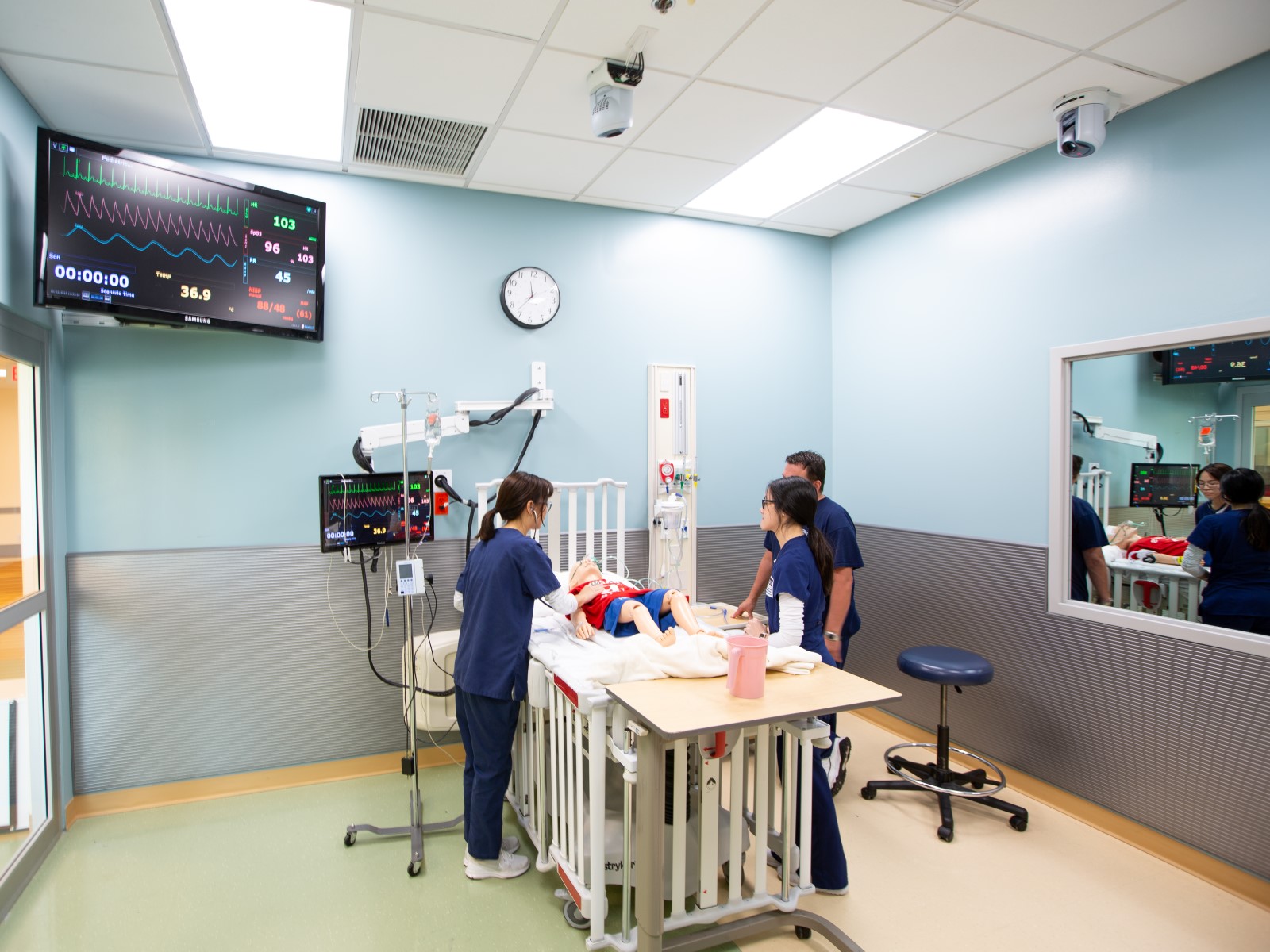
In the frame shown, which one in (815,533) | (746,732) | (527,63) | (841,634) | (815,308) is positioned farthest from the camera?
(815,308)

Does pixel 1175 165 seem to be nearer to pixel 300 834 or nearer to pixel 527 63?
pixel 527 63

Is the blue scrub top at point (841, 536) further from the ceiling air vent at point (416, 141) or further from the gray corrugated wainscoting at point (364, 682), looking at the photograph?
the ceiling air vent at point (416, 141)

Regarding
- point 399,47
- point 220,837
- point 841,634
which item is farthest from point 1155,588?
point 220,837

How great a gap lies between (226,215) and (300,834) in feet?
8.01

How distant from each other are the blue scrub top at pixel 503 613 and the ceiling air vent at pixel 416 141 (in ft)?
5.50

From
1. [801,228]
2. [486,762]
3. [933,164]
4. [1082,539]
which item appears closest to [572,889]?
[486,762]

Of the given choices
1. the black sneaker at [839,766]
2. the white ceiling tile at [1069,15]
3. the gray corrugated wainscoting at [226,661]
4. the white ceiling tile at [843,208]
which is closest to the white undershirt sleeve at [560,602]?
the gray corrugated wainscoting at [226,661]

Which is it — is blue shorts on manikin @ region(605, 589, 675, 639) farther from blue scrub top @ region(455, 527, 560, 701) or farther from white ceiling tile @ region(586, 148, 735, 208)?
white ceiling tile @ region(586, 148, 735, 208)

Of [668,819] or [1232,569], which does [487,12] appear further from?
[1232,569]

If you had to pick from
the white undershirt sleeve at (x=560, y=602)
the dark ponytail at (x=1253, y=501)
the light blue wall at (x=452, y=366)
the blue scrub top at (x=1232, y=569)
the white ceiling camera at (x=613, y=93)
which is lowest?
the white undershirt sleeve at (x=560, y=602)

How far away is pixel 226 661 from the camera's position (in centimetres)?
→ 313

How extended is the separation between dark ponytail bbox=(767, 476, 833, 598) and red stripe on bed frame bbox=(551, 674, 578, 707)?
988mm

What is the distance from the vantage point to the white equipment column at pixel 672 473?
383 centimetres

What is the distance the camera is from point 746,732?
217cm
